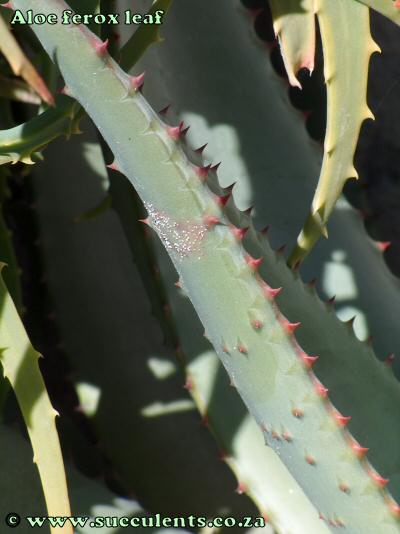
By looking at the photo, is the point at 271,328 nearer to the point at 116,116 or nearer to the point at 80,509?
the point at 116,116

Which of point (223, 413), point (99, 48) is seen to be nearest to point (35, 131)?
point (99, 48)

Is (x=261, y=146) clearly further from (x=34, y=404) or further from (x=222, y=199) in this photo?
(x=34, y=404)

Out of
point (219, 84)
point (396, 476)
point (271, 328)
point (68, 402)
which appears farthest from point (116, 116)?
point (68, 402)

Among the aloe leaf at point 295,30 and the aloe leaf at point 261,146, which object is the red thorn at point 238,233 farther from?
the aloe leaf at point 261,146

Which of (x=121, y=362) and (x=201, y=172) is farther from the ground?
(x=201, y=172)

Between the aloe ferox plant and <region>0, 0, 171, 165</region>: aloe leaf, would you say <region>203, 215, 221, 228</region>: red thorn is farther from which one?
<region>0, 0, 171, 165</region>: aloe leaf

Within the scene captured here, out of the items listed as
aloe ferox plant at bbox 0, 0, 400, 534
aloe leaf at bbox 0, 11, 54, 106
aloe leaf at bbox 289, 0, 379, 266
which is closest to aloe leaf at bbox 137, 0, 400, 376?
aloe ferox plant at bbox 0, 0, 400, 534

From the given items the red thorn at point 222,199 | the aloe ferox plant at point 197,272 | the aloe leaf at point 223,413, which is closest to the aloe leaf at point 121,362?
the aloe ferox plant at point 197,272
